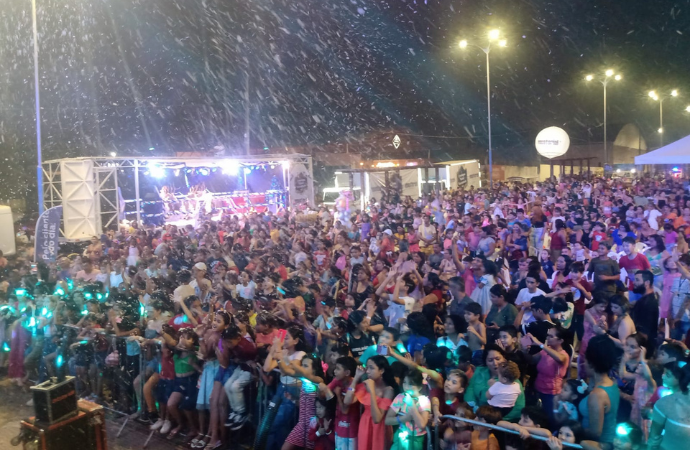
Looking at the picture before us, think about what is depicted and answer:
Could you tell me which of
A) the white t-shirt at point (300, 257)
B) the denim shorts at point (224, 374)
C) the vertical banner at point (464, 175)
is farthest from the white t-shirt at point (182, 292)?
Answer: the vertical banner at point (464, 175)

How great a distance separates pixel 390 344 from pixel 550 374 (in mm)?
1356

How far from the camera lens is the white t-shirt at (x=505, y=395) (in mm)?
4250

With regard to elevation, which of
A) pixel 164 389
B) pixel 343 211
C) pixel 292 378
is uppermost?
pixel 343 211

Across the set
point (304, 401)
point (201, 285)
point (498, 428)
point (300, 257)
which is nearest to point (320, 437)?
point (304, 401)

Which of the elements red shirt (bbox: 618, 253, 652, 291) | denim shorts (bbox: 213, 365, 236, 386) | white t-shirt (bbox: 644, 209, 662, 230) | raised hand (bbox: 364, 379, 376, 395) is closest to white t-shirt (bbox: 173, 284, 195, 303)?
denim shorts (bbox: 213, 365, 236, 386)

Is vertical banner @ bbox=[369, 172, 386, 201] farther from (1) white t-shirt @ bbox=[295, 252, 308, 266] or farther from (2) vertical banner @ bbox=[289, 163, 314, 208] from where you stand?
(1) white t-shirt @ bbox=[295, 252, 308, 266]

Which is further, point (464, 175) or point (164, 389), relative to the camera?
point (464, 175)

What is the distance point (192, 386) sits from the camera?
5996 mm

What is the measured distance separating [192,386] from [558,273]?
4.69 metres

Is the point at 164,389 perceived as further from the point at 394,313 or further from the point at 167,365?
the point at 394,313

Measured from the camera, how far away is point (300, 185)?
84.3 feet

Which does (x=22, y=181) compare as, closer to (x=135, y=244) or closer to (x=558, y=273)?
(x=135, y=244)

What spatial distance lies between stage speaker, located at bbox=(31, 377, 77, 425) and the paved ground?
2.71 metres

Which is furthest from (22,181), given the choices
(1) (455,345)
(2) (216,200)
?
(1) (455,345)
